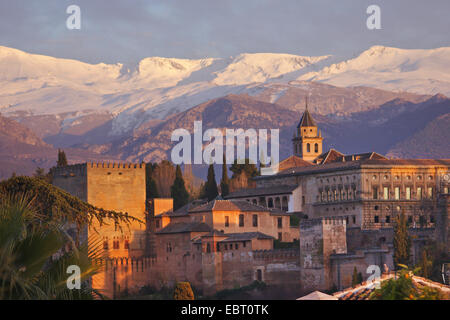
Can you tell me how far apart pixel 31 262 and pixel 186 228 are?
62.6 meters

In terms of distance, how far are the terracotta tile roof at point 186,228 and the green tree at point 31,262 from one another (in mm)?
60327

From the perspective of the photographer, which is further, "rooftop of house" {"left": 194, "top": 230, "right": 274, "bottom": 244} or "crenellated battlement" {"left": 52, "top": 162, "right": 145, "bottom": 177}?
"crenellated battlement" {"left": 52, "top": 162, "right": 145, "bottom": 177}

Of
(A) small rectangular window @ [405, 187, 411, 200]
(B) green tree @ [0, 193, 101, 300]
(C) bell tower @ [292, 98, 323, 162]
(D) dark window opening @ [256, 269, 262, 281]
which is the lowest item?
(D) dark window opening @ [256, 269, 262, 281]

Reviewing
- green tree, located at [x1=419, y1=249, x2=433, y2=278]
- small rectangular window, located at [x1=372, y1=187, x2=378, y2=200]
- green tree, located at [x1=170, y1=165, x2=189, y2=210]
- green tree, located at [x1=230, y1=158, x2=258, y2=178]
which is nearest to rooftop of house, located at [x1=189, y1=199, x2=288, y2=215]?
small rectangular window, located at [x1=372, y1=187, x2=378, y2=200]

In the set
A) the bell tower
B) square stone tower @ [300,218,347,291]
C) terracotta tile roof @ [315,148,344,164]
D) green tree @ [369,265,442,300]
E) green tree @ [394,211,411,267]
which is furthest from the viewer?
the bell tower

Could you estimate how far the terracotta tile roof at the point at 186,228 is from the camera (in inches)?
3196

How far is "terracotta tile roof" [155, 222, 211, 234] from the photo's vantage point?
8119cm

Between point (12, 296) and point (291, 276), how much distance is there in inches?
2280

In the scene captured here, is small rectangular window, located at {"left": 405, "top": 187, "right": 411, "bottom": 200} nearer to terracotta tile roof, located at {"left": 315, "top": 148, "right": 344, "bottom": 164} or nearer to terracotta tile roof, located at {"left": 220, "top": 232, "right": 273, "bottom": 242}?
terracotta tile roof, located at {"left": 220, "top": 232, "right": 273, "bottom": 242}

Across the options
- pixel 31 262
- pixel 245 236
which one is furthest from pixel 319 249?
pixel 31 262

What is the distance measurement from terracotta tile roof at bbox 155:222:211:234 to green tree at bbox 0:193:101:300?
60327 millimetres

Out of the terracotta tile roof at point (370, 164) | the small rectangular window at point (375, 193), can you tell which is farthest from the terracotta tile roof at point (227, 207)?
the terracotta tile roof at point (370, 164)

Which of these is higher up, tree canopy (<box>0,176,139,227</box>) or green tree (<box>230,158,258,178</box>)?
green tree (<box>230,158,258,178</box>)

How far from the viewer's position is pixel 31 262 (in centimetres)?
1911
